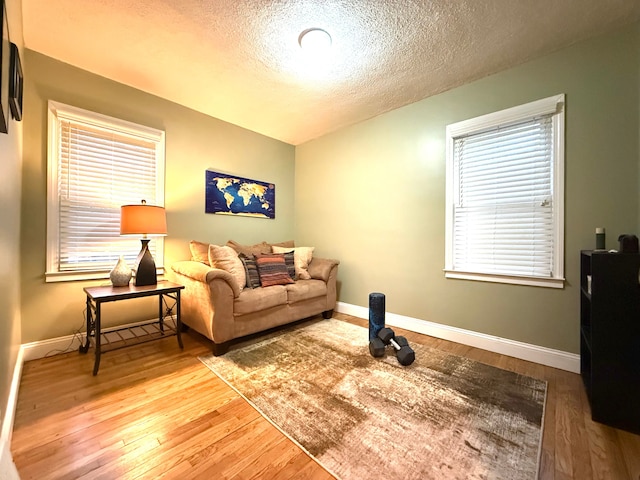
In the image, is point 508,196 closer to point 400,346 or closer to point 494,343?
point 494,343

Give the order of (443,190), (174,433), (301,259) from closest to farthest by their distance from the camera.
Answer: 1. (174,433)
2. (443,190)
3. (301,259)

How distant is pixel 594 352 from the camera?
1.49 m

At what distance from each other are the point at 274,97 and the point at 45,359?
312 centimetres

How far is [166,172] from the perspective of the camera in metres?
2.86

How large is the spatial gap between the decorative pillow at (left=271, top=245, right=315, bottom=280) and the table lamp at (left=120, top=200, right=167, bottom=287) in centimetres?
137

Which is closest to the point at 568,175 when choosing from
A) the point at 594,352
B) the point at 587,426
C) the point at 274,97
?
the point at 594,352

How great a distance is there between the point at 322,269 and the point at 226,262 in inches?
45.6

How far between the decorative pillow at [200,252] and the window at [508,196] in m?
2.48

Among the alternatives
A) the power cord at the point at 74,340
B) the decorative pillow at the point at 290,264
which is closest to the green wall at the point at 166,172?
the power cord at the point at 74,340

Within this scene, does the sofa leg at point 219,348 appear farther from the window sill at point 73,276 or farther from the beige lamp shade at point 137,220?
the window sill at point 73,276

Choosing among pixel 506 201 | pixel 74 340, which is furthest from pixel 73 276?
pixel 506 201

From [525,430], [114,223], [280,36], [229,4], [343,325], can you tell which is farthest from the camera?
[343,325]

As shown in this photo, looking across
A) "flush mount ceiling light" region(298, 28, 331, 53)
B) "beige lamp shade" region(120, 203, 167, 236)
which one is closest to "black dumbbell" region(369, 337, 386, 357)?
"beige lamp shade" region(120, 203, 167, 236)

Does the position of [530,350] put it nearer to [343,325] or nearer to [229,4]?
[343,325]
